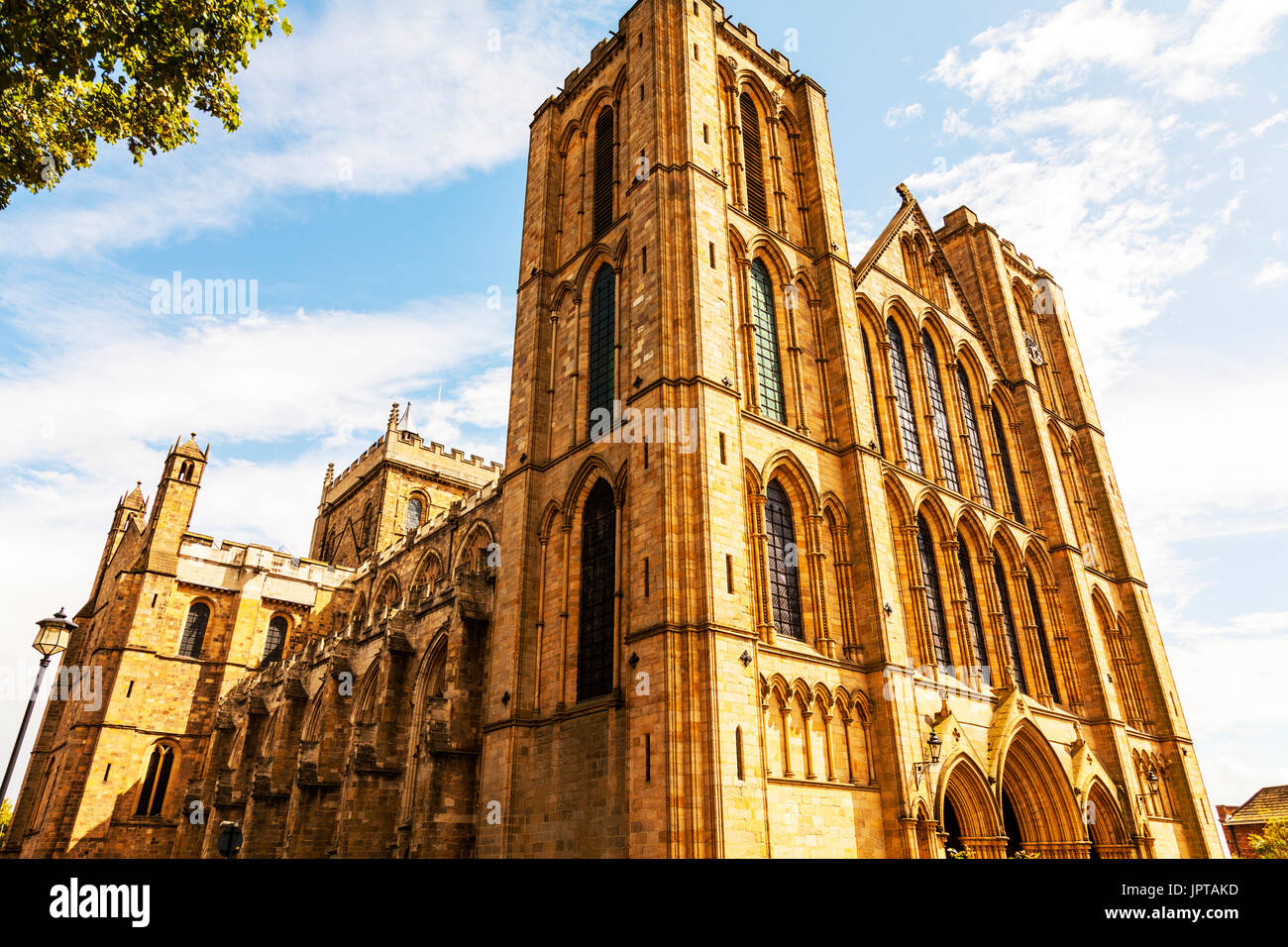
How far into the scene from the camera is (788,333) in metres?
22.2

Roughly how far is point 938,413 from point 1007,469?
397cm

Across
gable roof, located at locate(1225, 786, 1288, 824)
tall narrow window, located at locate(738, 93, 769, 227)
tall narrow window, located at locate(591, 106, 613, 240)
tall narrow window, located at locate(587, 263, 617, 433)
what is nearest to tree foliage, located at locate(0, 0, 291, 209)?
tall narrow window, located at locate(587, 263, 617, 433)

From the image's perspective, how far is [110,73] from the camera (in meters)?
11.4

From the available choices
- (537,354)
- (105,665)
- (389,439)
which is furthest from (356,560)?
(537,354)

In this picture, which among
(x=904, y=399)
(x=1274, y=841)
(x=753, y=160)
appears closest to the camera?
(x=753, y=160)

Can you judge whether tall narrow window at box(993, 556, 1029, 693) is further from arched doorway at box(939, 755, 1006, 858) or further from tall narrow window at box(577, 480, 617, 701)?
tall narrow window at box(577, 480, 617, 701)

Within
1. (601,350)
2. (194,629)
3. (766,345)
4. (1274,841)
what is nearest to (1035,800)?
(766,345)

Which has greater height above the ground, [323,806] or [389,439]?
[389,439]

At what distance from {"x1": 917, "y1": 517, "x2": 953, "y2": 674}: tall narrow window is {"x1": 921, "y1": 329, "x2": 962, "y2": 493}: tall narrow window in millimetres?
2389

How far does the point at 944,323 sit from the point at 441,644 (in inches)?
777

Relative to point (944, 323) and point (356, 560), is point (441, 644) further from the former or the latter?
point (356, 560)

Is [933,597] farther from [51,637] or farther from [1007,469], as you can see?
[51,637]

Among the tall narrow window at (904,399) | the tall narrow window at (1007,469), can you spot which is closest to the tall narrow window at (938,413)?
the tall narrow window at (904,399)
